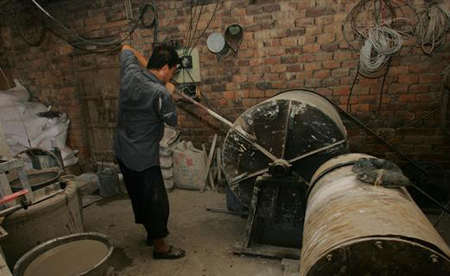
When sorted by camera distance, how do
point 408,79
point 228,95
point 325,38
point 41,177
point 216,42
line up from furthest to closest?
point 228,95
point 216,42
point 325,38
point 408,79
point 41,177

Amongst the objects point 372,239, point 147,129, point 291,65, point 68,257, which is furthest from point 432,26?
point 68,257

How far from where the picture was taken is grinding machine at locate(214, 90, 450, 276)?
112 cm

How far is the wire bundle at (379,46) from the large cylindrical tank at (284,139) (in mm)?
1221

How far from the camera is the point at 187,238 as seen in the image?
3.03 metres

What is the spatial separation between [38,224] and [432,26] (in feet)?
14.0

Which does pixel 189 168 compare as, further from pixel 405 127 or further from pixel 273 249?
pixel 405 127

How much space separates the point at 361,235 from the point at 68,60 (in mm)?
5057

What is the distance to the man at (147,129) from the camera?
7.85 ft

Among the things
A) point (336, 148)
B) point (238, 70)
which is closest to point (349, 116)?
point (336, 148)

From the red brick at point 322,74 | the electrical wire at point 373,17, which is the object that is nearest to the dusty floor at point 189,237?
the red brick at point 322,74

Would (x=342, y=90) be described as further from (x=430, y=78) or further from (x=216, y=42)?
(x=216, y=42)

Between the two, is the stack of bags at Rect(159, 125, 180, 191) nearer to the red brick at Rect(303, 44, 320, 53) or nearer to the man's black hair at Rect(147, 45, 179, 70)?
the man's black hair at Rect(147, 45, 179, 70)

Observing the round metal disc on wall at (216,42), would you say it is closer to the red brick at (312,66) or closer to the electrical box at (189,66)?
the electrical box at (189,66)

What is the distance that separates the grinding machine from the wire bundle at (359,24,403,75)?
44.0 inches
